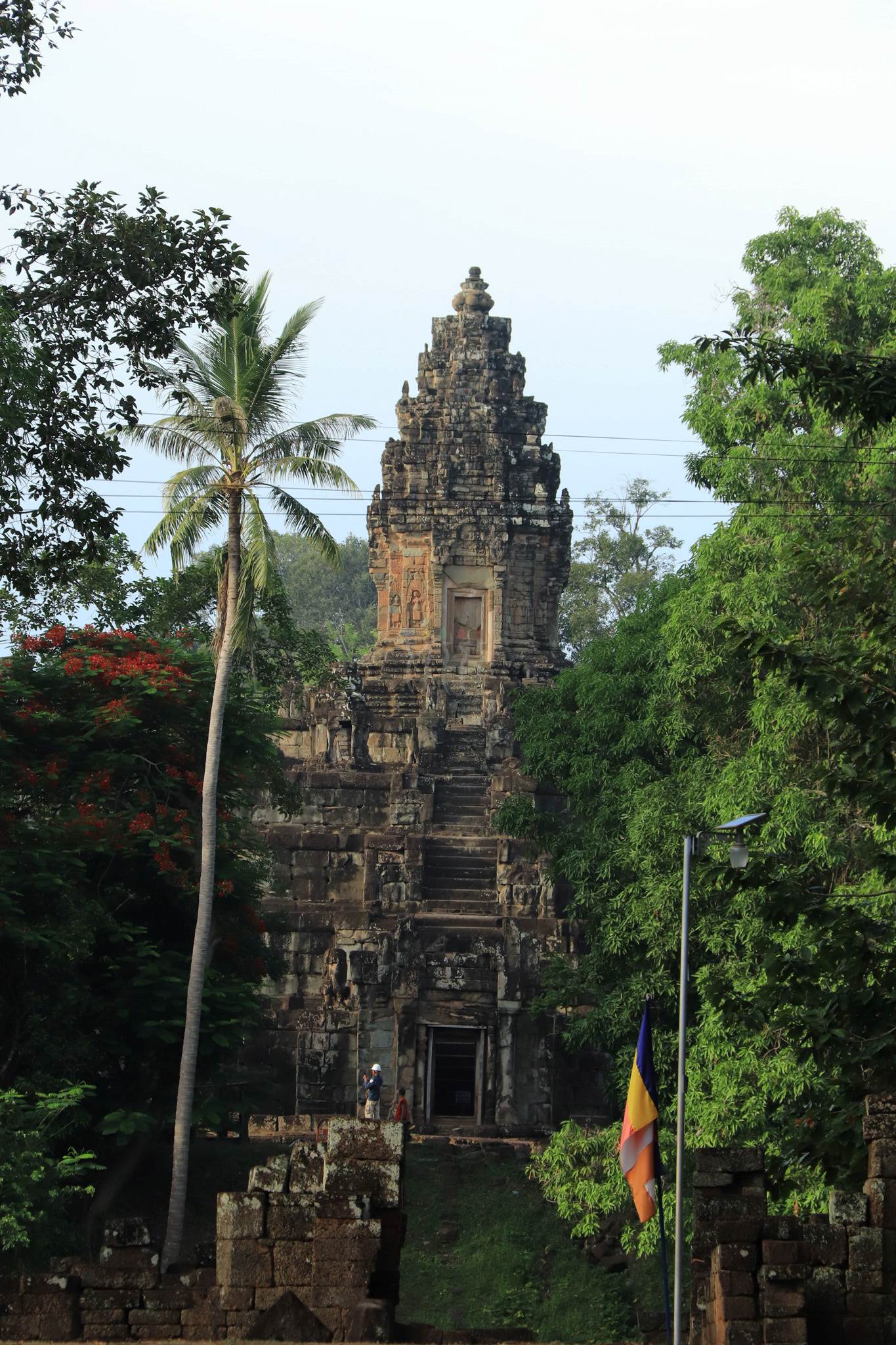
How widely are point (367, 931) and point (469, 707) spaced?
409 inches

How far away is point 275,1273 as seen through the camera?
46.4 ft

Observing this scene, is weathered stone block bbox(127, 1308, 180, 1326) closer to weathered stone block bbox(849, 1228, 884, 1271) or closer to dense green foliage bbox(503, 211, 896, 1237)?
weathered stone block bbox(849, 1228, 884, 1271)

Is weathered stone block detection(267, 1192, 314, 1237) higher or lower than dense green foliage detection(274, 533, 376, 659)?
lower

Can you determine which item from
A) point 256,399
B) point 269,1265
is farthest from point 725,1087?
point 269,1265

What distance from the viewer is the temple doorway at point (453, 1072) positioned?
32.1m

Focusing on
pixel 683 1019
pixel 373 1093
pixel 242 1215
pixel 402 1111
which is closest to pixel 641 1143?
pixel 683 1019

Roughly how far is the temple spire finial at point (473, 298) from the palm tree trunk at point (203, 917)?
23630mm

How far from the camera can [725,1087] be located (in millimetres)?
24469

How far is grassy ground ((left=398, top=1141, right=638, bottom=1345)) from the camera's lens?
25.1m

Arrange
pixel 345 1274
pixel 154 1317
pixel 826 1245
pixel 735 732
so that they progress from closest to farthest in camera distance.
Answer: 1. pixel 345 1274
2. pixel 154 1317
3. pixel 826 1245
4. pixel 735 732

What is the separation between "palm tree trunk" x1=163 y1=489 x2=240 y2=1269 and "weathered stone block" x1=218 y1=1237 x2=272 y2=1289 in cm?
898

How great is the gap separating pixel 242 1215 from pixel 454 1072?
18318mm

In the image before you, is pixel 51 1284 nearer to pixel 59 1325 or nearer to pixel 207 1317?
pixel 59 1325

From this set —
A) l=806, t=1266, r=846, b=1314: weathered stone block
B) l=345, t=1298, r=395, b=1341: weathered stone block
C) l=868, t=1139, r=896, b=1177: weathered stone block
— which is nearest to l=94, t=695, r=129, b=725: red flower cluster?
l=345, t=1298, r=395, b=1341: weathered stone block
